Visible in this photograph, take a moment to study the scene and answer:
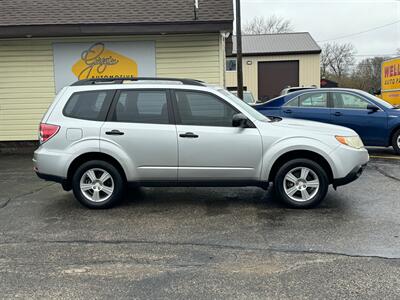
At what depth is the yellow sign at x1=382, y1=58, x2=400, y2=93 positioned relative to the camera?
671 inches

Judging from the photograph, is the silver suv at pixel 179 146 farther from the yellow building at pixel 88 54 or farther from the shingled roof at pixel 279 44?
the shingled roof at pixel 279 44

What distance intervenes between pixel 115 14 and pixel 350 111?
647 centimetres

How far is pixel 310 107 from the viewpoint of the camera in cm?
1088

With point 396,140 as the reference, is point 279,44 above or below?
above

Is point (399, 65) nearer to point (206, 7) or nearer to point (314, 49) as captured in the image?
point (206, 7)

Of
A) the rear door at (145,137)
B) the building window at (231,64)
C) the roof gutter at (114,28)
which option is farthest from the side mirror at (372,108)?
the building window at (231,64)

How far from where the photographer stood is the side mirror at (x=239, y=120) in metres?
6.03

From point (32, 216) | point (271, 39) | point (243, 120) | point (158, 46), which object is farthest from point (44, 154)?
point (271, 39)

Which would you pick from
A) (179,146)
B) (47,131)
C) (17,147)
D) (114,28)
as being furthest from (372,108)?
(17,147)

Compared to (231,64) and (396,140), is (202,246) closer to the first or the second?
(396,140)

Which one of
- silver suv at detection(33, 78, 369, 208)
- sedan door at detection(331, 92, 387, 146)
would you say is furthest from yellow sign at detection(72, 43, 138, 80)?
silver suv at detection(33, 78, 369, 208)

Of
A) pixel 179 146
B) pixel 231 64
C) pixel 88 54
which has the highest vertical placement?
pixel 231 64

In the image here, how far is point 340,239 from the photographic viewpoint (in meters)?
4.96

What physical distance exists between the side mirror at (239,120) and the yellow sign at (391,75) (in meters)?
12.9
